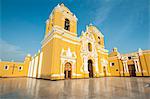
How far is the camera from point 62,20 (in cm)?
1426

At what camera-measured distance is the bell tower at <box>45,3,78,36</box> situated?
44.1 ft

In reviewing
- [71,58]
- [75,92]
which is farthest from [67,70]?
[75,92]

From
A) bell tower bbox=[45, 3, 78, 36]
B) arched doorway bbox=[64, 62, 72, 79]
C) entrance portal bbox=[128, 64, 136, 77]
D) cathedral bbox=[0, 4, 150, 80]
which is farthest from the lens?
entrance portal bbox=[128, 64, 136, 77]

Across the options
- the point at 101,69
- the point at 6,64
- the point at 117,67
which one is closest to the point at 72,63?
the point at 101,69

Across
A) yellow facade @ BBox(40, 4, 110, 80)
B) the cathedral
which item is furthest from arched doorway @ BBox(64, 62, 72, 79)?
yellow facade @ BBox(40, 4, 110, 80)

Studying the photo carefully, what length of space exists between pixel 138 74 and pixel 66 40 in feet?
53.8

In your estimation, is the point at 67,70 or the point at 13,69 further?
the point at 13,69

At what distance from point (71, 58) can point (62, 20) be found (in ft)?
20.4

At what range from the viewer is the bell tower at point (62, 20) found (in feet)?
44.1

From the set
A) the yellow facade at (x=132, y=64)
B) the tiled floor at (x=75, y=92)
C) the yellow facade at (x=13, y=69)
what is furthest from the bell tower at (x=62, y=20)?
the yellow facade at (x=13, y=69)

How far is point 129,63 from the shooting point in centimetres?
2005

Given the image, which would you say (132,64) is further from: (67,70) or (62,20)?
(62,20)

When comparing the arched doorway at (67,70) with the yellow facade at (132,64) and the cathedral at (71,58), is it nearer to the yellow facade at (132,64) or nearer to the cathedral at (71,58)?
the cathedral at (71,58)

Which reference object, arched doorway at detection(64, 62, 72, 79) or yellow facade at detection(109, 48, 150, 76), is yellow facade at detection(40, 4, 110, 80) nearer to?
arched doorway at detection(64, 62, 72, 79)
